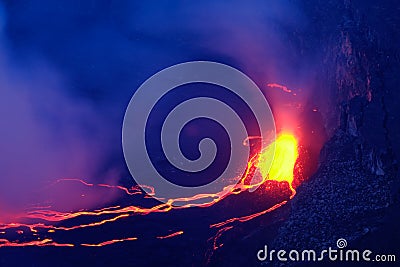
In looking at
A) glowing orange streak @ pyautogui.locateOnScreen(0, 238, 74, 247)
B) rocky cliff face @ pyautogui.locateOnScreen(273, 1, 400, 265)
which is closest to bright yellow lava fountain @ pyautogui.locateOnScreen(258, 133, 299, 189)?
rocky cliff face @ pyautogui.locateOnScreen(273, 1, 400, 265)

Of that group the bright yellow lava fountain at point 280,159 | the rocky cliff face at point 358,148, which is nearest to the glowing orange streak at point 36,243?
the rocky cliff face at point 358,148

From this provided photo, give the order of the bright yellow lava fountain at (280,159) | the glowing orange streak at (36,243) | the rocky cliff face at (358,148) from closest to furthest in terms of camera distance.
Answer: the rocky cliff face at (358,148), the glowing orange streak at (36,243), the bright yellow lava fountain at (280,159)

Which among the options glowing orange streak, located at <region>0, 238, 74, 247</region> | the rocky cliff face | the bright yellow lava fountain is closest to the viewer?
the rocky cliff face

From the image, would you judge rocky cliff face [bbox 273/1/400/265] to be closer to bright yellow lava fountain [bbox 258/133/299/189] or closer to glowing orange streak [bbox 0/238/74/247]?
bright yellow lava fountain [bbox 258/133/299/189]

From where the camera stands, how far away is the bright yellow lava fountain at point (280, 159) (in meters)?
15.9

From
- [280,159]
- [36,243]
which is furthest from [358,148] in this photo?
[36,243]

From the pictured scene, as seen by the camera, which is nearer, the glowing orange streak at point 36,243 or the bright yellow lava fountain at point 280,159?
the glowing orange streak at point 36,243

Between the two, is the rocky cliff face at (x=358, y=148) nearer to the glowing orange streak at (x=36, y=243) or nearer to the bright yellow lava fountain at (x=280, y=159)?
the bright yellow lava fountain at (x=280, y=159)

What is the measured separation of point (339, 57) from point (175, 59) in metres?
12.5

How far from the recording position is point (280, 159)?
16.9 meters

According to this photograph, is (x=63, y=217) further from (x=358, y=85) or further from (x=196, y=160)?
(x=358, y=85)

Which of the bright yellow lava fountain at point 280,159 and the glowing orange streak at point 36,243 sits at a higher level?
the bright yellow lava fountain at point 280,159

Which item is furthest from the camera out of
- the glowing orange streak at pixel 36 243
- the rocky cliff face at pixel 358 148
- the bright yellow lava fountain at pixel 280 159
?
the bright yellow lava fountain at pixel 280 159

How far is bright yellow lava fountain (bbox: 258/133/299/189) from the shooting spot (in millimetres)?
15946
